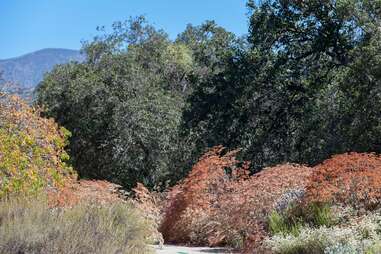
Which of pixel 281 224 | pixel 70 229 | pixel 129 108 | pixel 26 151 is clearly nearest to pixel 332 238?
pixel 281 224

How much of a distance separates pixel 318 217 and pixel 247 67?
33.2 feet

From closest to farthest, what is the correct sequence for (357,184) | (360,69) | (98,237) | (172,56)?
(98,237) → (357,184) → (360,69) → (172,56)

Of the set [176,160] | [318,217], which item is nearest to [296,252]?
[318,217]

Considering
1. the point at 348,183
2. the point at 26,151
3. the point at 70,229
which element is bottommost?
the point at 70,229

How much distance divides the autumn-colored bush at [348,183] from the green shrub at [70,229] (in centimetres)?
342

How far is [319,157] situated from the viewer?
18281 millimetres

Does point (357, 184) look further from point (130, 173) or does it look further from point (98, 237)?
point (130, 173)

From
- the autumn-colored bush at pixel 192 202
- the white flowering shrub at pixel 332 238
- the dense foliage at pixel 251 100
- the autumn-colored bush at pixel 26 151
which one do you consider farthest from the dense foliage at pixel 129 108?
the white flowering shrub at pixel 332 238

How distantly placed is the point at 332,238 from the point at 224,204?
385cm

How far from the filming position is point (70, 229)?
6977 millimetres

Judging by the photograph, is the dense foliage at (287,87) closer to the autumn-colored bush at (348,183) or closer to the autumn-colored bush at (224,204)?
the autumn-colored bush at (224,204)

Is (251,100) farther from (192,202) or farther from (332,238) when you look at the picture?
(332,238)

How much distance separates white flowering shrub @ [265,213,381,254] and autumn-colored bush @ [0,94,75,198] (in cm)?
420

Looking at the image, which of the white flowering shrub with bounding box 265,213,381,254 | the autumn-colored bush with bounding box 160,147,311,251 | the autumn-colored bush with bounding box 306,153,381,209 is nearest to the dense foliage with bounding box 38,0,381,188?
the autumn-colored bush with bounding box 160,147,311,251
